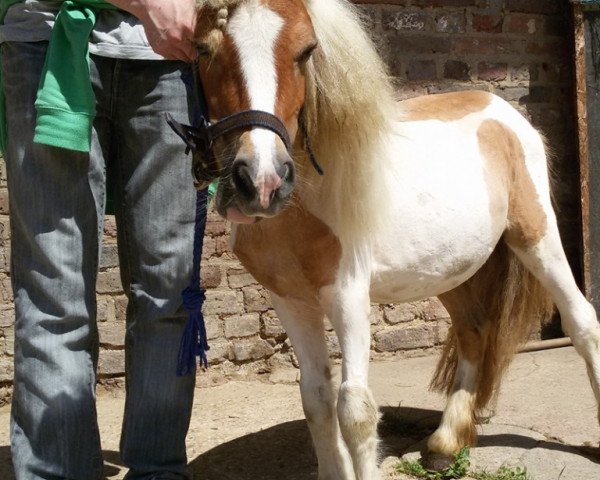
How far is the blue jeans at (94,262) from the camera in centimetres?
261

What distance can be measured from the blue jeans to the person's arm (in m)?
0.31

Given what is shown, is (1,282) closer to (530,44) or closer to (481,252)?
(481,252)

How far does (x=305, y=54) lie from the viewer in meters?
2.35

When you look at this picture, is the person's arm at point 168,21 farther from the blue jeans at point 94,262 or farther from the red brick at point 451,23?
the red brick at point 451,23

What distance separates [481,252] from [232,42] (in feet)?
4.45

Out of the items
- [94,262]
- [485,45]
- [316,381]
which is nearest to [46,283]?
[94,262]

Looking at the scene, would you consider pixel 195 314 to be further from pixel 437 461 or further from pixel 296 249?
pixel 437 461

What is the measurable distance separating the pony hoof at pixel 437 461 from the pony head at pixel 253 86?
141 centimetres

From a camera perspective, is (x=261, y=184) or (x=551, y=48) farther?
(x=551, y=48)

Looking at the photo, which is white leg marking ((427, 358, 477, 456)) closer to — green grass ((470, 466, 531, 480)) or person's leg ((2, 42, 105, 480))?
green grass ((470, 466, 531, 480))

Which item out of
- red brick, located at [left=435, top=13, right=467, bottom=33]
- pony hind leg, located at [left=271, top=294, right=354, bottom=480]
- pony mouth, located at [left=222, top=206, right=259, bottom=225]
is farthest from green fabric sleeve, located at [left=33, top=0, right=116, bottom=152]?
red brick, located at [left=435, top=13, right=467, bottom=33]

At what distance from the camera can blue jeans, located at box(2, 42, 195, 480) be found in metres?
2.61

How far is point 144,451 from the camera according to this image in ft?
9.21

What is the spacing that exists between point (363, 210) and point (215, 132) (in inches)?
21.8
